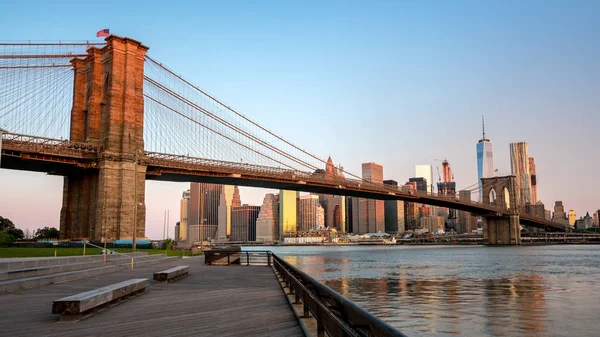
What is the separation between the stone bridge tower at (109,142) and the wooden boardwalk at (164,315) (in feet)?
117

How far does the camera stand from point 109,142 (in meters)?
47.6

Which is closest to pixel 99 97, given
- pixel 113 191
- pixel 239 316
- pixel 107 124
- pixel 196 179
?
pixel 107 124

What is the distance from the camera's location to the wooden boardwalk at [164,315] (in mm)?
7094

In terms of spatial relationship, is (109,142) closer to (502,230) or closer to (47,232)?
(47,232)

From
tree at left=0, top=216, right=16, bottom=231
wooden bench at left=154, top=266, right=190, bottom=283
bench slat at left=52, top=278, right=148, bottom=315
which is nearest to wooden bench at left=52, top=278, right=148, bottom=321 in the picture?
bench slat at left=52, top=278, right=148, bottom=315

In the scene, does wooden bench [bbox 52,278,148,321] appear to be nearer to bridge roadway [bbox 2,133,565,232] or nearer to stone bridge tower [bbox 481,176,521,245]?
bridge roadway [bbox 2,133,565,232]

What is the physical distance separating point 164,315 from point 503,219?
5021 inches

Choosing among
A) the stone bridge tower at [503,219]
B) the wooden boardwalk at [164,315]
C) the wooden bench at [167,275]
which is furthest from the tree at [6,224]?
the stone bridge tower at [503,219]

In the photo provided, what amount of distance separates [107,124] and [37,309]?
43.0 metres

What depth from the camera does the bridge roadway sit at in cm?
4388

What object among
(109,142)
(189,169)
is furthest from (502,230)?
(109,142)

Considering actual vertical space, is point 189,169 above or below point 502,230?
above

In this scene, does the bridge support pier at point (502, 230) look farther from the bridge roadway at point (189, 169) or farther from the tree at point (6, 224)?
the tree at point (6, 224)

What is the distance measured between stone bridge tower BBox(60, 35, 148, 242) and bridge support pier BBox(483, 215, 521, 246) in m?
100
